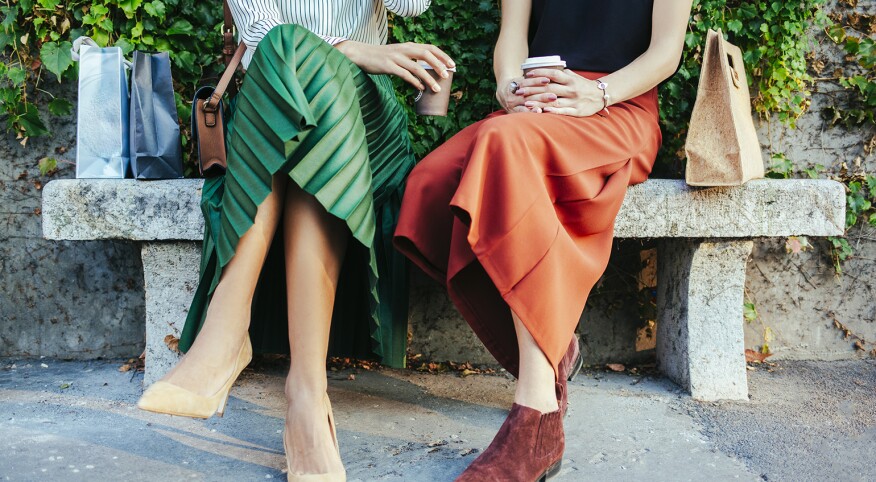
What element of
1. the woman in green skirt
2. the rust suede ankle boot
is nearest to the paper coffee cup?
the woman in green skirt

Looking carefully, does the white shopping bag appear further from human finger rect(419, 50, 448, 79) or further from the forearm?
the forearm

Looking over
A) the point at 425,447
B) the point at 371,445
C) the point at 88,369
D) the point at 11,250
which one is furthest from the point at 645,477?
the point at 11,250

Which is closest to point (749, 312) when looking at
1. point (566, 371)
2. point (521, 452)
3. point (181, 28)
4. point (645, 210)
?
point (645, 210)

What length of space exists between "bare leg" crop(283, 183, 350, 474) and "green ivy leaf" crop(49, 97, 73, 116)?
1.51 metres

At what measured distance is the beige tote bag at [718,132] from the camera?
2.23 meters

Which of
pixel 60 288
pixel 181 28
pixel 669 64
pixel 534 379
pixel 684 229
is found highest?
pixel 181 28

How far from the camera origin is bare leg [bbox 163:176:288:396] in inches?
64.5

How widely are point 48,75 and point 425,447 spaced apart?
2.10m

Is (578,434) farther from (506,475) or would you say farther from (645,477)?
(506,475)

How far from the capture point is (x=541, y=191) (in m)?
1.77

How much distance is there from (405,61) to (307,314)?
2.42 feet

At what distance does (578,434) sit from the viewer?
208 centimetres

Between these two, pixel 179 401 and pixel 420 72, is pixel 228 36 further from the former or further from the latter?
pixel 179 401

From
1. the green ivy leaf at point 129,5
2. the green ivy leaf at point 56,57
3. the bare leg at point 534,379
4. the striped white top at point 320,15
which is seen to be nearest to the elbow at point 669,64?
the striped white top at point 320,15
